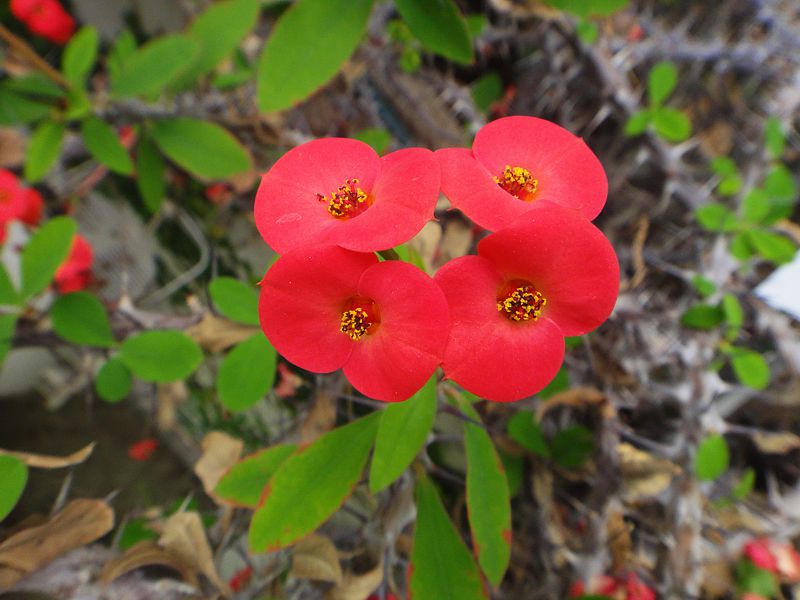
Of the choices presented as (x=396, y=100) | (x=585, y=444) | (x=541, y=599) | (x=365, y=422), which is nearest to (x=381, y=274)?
(x=365, y=422)

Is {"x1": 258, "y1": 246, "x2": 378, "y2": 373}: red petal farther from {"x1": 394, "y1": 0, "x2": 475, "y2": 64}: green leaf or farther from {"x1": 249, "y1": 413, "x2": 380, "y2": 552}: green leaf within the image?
{"x1": 394, "y1": 0, "x2": 475, "y2": 64}: green leaf

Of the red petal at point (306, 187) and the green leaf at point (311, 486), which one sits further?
the green leaf at point (311, 486)

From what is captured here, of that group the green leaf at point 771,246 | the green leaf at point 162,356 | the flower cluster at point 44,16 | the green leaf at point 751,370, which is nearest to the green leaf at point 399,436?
the green leaf at point 162,356

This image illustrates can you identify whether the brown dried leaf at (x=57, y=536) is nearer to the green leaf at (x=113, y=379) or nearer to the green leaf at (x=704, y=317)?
the green leaf at (x=113, y=379)

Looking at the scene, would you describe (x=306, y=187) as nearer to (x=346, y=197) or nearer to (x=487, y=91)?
(x=346, y=197)

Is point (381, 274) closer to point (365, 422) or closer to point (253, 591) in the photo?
point (365, 422)

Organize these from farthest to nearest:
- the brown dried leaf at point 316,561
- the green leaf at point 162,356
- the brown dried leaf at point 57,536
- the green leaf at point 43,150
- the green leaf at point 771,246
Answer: the green leaf at point 43,150
the green leaf at point 771,246
the green leaf at point 162,356
the brown dried leaf at point 316,561
the brown dried leaf at point 57,536

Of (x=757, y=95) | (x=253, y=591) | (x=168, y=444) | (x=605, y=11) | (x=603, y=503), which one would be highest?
(x=605, y=11)

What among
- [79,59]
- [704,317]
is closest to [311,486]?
[704,317]
